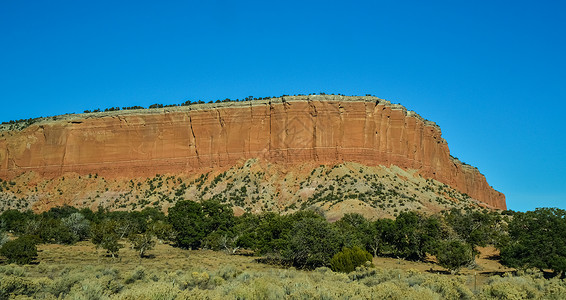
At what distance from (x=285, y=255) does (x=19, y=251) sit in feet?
62.8

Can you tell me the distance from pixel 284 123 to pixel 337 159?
11.7m

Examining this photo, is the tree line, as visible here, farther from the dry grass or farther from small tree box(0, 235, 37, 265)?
the dry grass

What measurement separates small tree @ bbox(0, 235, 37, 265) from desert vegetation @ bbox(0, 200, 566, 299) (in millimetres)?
74

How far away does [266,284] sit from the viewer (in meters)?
19.8

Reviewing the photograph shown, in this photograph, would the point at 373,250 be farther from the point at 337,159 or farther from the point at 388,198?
the point at 337,159

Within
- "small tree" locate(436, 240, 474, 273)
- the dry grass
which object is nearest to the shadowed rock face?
"small tree" locate(436, 240, 474, 273)

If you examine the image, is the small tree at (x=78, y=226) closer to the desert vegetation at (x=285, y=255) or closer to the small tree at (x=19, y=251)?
the desert vegetation at (x=285, y=255)

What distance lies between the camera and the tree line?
35812 mm

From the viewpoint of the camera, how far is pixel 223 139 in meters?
93.8

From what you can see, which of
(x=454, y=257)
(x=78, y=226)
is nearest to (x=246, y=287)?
(x=454, y=257)

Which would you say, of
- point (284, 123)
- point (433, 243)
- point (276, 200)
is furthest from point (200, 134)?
point (433, 243)

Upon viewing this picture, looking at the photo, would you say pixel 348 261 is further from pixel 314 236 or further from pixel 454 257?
pixel 454 257

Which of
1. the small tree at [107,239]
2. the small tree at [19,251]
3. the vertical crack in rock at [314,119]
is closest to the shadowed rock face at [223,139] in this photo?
the vertical crack in rock at [314,119]

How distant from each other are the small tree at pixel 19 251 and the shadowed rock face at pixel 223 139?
55725mm
